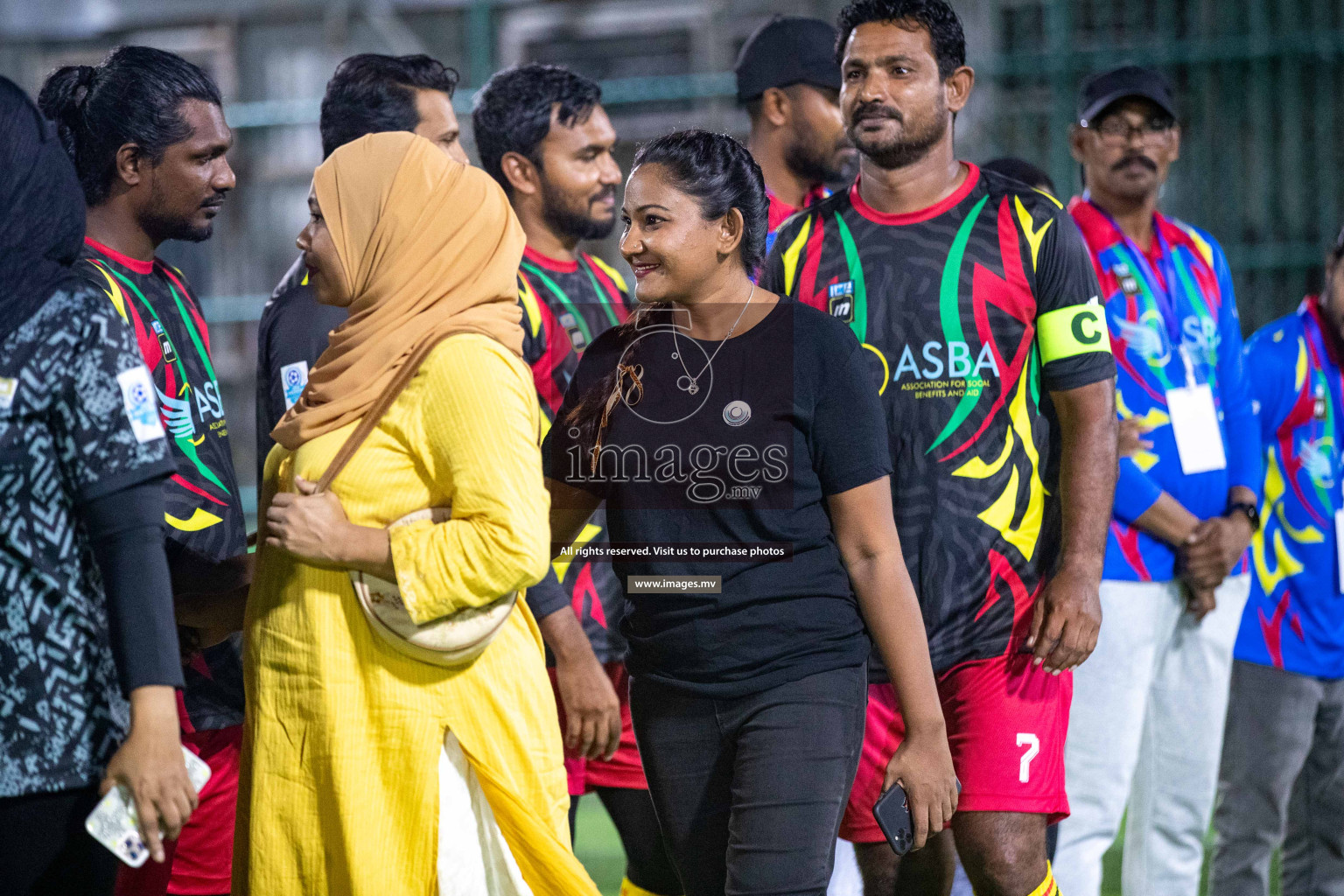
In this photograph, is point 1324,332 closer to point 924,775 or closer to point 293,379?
point 924,775

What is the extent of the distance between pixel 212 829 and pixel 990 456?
6.10 ft

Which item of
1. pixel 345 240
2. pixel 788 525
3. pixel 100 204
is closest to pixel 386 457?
pixel 345 240

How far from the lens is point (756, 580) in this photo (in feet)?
8.41

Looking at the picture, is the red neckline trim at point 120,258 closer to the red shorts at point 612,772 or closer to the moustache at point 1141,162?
the red shorts at point 612,772

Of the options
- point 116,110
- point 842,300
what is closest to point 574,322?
point 842,300

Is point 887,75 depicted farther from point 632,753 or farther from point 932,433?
point 632,753

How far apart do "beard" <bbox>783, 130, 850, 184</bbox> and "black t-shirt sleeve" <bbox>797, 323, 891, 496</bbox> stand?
6.37ft

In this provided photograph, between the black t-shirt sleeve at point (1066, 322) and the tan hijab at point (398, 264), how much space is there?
1209mm

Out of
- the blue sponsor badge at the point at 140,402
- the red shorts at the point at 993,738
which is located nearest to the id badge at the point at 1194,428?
the red shorts at the point at 993,738

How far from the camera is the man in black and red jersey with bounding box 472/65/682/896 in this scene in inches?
124

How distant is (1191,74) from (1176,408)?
5.03m

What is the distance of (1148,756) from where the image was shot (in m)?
4.12

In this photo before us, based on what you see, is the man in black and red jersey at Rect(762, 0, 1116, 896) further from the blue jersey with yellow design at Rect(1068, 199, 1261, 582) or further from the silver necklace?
the blue jersey with yellow design at Rect(1068, 199, 1261, 582)

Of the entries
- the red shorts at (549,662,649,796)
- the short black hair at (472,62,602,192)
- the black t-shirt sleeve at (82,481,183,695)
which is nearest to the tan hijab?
the black t-shirt sleeve at (82,481,183,695)
